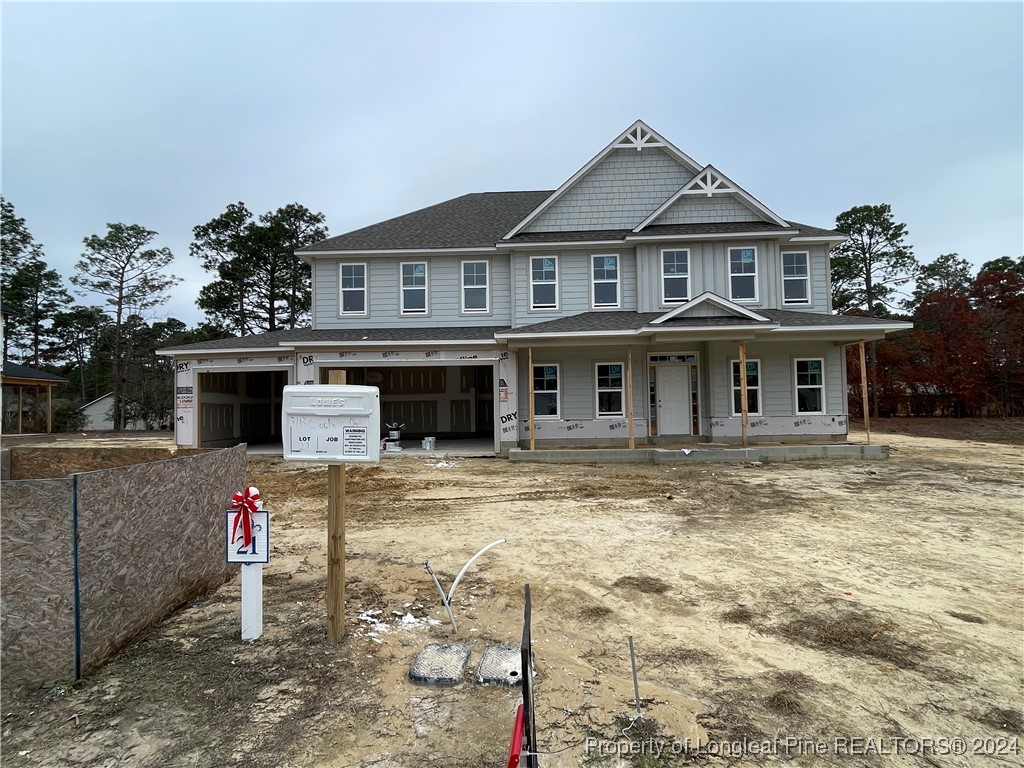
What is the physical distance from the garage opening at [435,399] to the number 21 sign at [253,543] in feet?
52.4

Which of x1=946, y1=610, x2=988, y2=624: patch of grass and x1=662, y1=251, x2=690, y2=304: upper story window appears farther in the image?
x1=662, y1=251, x2=690, y2=304: upper story window

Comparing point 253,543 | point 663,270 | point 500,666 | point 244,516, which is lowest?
point 500,666

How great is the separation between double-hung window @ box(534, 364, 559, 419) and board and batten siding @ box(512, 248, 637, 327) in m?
1.58

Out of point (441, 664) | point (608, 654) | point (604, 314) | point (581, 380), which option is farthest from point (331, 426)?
point (604, 314)

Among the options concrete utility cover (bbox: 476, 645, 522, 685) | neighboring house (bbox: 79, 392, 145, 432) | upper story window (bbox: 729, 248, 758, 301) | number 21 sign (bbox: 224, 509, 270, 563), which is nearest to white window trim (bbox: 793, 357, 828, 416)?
upper story window (bbox: 729, 248, 758, 301)

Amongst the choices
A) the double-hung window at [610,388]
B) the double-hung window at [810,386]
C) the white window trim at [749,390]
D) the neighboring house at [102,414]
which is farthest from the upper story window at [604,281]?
the neighboring house at [102,414]

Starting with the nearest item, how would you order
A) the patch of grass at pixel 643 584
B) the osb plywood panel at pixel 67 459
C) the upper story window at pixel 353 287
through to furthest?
the patch of grass at pixel 643 584 → the osb plywood panel at pixel 67 459 → the upper story window at pixel 353 287

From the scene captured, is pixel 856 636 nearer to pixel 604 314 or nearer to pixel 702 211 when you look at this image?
pixel 604 314

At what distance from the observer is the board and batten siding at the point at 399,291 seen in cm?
1609

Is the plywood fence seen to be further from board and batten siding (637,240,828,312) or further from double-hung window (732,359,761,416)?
double-hung window (732,359,761,416)

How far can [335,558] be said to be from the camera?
3.66m

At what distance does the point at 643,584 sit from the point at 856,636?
66.2 inches

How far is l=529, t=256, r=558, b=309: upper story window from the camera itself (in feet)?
51.2

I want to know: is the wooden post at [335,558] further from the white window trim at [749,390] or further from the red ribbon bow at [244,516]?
the white window trim at [749,390]
